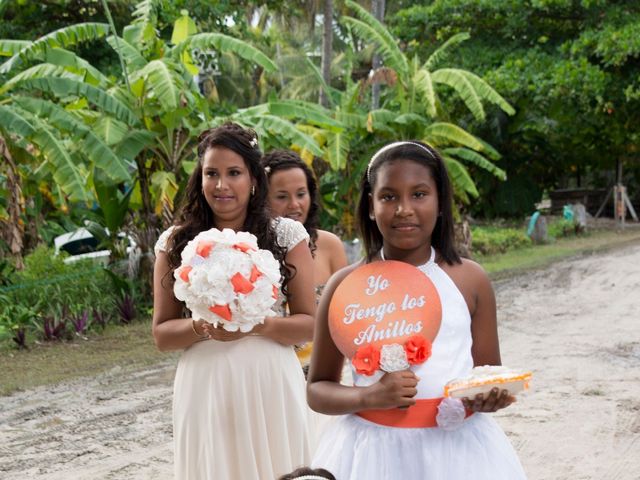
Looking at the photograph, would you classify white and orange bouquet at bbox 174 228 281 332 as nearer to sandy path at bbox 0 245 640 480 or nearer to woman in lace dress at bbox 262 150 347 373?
woman in lace dress at bbox 262 150 347 373

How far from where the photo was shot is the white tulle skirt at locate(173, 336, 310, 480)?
348 centimetres

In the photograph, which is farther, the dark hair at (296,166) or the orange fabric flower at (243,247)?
the dark hair at (296,166)

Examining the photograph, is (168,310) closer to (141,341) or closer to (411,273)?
(411,273)

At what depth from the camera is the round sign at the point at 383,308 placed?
7.95ft

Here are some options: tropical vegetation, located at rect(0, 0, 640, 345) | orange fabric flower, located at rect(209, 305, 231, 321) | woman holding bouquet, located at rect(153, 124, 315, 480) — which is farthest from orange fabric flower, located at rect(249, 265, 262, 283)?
tropical vegetation, located at rect(0, 0, 640, 345)

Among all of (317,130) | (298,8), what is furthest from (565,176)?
(317,130)

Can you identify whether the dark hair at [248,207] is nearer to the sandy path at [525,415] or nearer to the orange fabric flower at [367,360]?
the orange fabric flower at [367,360]

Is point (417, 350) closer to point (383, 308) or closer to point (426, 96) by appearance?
point (383, 308)

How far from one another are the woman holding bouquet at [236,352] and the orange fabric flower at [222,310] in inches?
12.2

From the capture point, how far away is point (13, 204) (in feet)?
36.5

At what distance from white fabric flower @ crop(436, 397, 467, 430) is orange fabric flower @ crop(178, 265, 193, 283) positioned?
1.11 metres

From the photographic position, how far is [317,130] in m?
15.4

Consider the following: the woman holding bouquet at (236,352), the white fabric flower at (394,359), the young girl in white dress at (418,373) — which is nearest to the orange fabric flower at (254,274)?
the woman holding bouquet at (236,352)

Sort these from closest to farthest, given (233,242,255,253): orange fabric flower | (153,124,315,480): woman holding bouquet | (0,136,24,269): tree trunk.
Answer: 1. (233,242,255,253): orange fabric flower
2. (153,124,315,480): woman holding bouquet
3. (0,136,24,269): tree trunk
